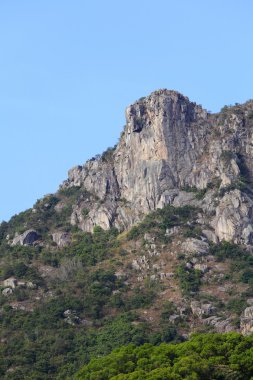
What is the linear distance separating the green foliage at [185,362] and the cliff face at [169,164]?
38.4 metres

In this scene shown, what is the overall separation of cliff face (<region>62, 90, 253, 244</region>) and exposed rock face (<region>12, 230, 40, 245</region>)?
4.52 m

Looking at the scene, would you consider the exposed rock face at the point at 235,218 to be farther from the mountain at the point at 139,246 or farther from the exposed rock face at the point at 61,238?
the exposed rock face at the point at 61,238

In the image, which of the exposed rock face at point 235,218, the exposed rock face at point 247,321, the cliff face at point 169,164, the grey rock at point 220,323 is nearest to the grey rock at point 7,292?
the cliff face at point 169,164

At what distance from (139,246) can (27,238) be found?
14803mm

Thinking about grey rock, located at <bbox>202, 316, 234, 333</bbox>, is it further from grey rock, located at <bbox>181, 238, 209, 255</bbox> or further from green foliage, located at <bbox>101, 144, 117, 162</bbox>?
green foliage, located at <bbox>101, 144, 117, 162</bbox>

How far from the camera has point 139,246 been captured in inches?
4791

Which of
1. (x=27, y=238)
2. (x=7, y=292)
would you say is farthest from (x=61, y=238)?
(x=7, y=292)

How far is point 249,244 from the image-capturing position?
389 feet

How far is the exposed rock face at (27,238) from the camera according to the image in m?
130

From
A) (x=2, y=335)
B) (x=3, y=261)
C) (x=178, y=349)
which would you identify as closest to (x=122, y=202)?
(x=3, y=261)

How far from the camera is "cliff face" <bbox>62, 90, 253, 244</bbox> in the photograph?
127 meters

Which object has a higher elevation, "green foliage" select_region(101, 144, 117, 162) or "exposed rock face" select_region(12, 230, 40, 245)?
"green foliage" select_region(101, 144, 117, 162)

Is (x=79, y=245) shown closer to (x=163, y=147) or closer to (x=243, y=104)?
(x=163, y=147)

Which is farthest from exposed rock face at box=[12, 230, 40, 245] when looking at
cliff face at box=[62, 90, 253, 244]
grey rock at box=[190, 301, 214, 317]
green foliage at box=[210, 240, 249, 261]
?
grey rock at box=[190, 301, 214, 317]
